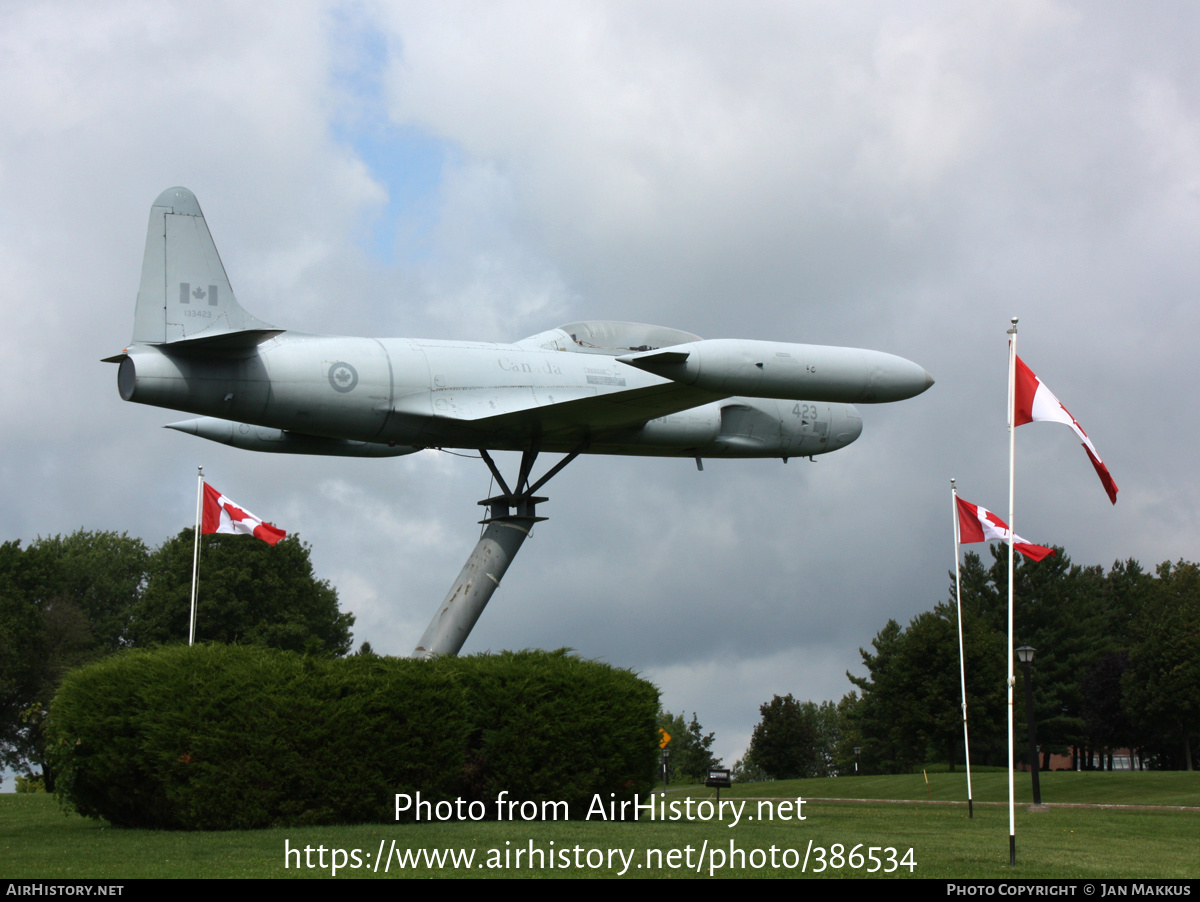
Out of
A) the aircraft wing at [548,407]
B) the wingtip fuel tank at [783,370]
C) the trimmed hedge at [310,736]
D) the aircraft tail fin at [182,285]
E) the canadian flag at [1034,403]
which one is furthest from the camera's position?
the aircraft wing at [548,407]

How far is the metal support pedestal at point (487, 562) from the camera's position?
1878 cm

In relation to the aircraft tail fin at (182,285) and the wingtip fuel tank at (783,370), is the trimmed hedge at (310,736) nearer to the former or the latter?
the aircraft tail fin at (182,285)

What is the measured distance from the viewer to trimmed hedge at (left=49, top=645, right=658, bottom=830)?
49.2ft

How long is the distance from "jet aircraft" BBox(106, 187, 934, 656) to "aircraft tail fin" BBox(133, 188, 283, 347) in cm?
2

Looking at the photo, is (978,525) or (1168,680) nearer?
(978,525)

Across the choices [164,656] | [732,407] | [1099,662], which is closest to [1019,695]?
[1099,662]

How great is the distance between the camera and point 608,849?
1286 cm

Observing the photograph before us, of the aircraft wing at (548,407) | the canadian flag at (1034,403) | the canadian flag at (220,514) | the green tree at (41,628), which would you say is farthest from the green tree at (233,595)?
the canadian flag at (1034,403)

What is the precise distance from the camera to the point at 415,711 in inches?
635

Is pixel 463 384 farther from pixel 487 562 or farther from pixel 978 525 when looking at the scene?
pixel 978 525

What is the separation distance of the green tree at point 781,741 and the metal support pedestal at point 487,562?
5663 centimetres

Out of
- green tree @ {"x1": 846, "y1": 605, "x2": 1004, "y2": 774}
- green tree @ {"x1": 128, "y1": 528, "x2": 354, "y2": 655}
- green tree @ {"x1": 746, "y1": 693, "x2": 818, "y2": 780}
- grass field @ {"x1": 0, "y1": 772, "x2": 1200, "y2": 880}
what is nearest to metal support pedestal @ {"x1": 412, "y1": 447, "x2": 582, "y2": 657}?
grass field @ {"x1": 0, "y1": 772, "x2": 1200, "y2": 880}

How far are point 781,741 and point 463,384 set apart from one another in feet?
194

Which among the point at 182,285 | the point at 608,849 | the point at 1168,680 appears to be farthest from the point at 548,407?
the point at 1168,680
